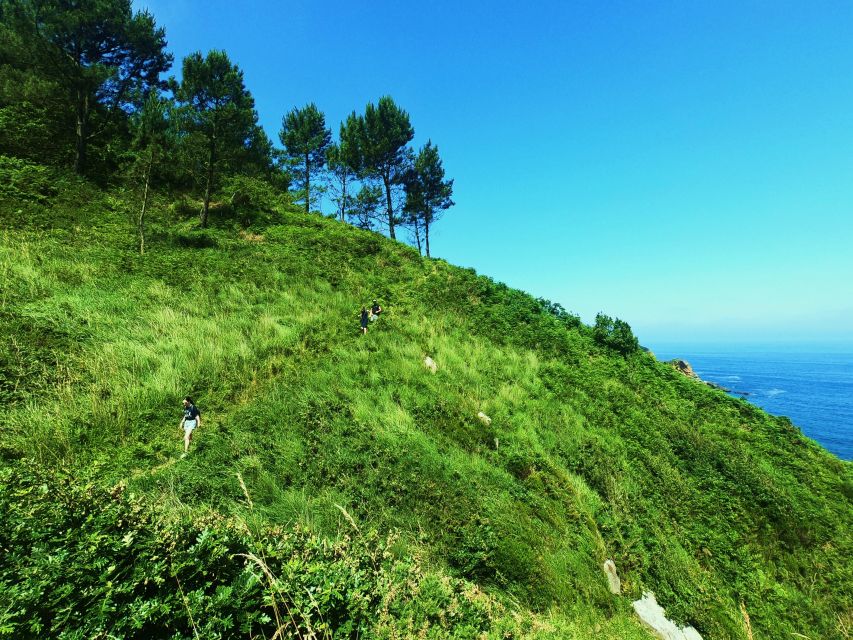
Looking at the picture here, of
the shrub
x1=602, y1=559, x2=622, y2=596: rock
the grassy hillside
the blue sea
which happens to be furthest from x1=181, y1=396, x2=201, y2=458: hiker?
the blue sea

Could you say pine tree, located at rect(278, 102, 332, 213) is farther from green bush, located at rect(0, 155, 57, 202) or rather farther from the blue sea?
the blue sea

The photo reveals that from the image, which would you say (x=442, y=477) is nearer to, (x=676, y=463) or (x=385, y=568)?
(x=385, y=568)

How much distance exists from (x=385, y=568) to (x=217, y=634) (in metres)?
1.93

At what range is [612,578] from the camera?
6590 mm

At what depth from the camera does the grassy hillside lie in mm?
5462

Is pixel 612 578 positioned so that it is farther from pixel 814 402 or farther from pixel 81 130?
pixel 814 402

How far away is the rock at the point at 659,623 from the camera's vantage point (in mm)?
6039

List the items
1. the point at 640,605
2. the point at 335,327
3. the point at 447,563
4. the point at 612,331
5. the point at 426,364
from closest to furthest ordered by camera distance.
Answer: the point at 447,563, the point at 640,605, the point at 426,364, the point at 335,327, the point at 612,331

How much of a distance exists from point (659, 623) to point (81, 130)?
36284mm

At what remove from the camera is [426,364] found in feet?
40.8

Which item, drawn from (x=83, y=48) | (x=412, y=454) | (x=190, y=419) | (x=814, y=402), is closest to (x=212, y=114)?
(x=83, y=48)

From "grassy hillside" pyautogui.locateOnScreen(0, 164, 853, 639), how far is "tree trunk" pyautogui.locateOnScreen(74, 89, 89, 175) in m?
7.29

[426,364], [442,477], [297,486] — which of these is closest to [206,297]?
[426,364]

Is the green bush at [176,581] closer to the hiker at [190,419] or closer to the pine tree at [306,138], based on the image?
the hiker at [190,419]
